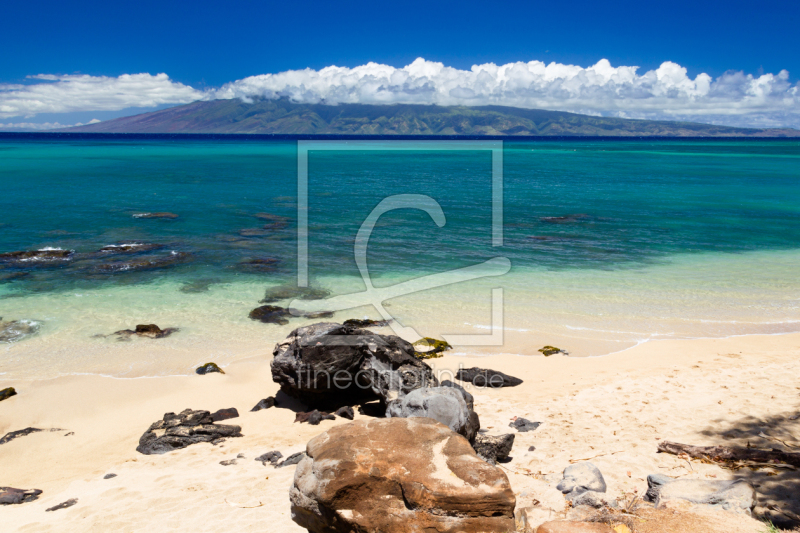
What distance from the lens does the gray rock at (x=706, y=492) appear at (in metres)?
→ 5.56

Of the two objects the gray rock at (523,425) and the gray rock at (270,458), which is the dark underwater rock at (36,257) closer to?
the gray rock at (270,458)

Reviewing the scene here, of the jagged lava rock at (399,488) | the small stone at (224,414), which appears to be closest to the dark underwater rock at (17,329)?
the small stone at (224,414)

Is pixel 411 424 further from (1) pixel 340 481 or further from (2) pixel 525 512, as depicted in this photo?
(2) pixel 525 512

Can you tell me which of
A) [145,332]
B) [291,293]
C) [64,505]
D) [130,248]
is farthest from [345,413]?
[130,248]

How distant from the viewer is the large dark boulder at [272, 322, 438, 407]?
955 cm

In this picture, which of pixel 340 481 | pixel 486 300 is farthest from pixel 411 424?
pixel 486 300

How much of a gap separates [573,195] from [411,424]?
43657mm

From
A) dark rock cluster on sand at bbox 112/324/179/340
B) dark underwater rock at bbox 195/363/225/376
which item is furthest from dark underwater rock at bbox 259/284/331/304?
dark underwater rock at bbox 195/363/225/376

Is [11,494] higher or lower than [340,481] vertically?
lower

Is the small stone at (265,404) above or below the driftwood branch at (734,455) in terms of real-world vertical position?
below

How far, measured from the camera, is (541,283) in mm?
19281

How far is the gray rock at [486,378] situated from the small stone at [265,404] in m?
3.82

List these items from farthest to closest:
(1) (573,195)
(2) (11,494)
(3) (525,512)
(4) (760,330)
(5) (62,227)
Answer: (1) (573,195) < (5) (62,227) < (4) (760,330) < (2) (11,494) < (3) (525,512)

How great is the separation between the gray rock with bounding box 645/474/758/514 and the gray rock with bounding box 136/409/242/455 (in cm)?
632
